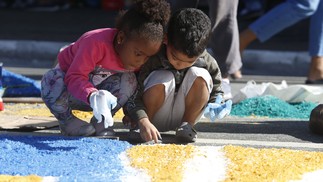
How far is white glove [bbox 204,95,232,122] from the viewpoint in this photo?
4508 millimetres

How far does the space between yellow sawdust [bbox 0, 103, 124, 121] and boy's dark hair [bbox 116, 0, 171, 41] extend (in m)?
1.14

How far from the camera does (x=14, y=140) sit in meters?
4.46

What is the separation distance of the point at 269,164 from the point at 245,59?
19.1 ft

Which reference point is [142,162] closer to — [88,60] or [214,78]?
[88,60]

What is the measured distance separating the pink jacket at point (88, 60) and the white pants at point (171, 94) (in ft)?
0.63

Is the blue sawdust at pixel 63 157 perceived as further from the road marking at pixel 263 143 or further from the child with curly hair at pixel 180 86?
the road marking at pixel 263 143

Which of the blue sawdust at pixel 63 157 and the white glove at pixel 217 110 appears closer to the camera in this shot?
the blue sawdust at pixel 63 157

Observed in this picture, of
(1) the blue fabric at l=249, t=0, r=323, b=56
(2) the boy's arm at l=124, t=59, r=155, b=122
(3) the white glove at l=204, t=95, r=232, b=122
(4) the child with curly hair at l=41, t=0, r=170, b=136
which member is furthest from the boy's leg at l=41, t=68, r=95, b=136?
(1) the blue fabric at l=249, t=0, r=323, b=56

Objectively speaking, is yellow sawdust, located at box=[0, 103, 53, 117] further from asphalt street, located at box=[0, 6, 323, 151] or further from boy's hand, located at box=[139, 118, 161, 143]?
boy's hand, located at box=[139, 118, 161, 143]

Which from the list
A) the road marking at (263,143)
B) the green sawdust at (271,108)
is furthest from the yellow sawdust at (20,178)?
the green sawdust at (271,108)

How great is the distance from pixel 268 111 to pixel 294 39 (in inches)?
211

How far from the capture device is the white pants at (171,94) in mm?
4578

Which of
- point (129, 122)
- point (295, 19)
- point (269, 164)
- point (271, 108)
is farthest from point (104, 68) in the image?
point (295, 19)

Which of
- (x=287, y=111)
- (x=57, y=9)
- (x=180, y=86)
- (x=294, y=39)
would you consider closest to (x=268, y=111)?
(x=287, y=111)
